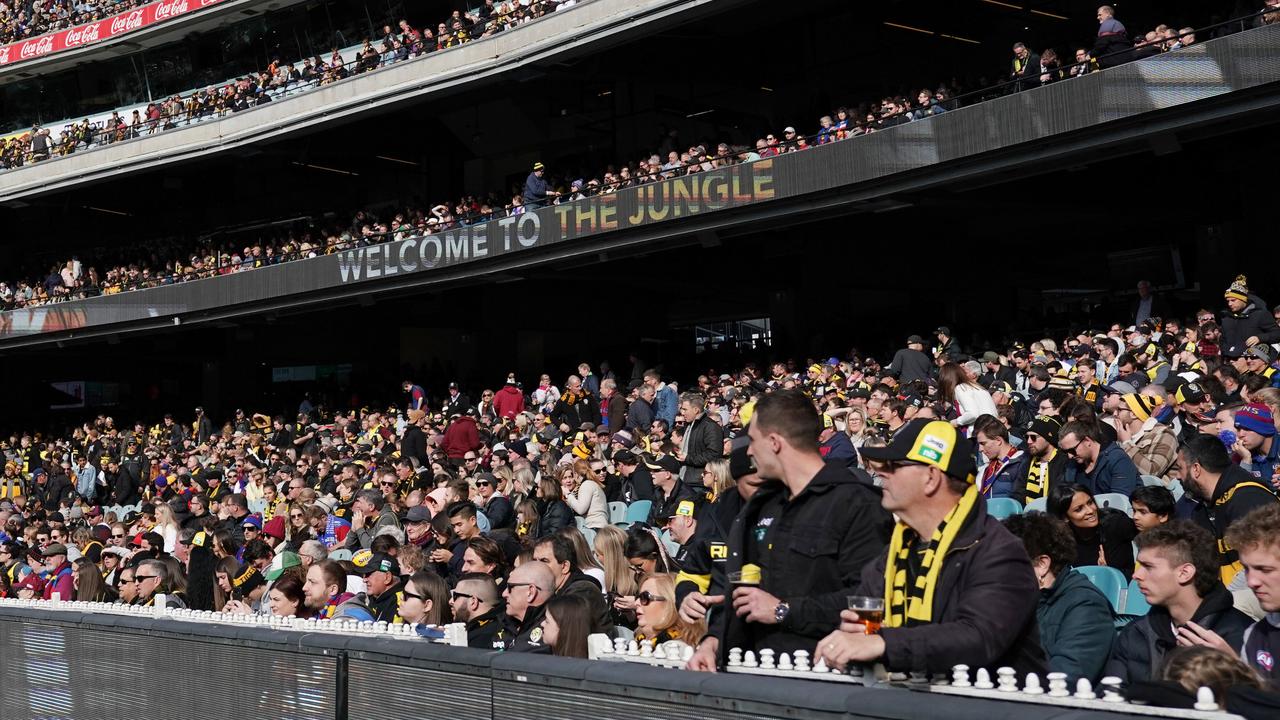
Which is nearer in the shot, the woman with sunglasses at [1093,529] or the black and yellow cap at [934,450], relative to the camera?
the black and yellow cap at [934,450]

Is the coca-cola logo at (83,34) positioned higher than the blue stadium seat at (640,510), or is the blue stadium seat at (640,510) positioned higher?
the coca-cola logo at (83,34)

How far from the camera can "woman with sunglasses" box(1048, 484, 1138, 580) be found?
6.57 m

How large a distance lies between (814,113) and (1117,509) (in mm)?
18378

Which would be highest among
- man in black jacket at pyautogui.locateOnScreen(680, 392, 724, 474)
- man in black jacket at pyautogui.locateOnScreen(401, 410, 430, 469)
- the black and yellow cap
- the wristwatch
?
man in black jacket at pyautogui.locateOnScreen(401, 410, 430, 469)

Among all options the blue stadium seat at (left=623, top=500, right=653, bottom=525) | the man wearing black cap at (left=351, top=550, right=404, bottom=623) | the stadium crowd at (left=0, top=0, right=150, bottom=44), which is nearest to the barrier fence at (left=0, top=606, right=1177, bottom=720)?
the man wearing black cap at (left=351, top=550, right=404, bottom=623)

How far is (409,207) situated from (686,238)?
9.39 metres

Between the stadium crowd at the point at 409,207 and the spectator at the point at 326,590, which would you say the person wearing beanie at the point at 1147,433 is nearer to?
the spectator at the point at 326,590

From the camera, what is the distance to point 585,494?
11758 mm

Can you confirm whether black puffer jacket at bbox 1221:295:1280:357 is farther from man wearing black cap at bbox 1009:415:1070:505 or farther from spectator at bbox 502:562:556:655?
spectator at bbox 502:562:556:655

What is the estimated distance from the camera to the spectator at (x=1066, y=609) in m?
4.82

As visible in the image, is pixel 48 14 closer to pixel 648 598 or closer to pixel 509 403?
pixel 509 403

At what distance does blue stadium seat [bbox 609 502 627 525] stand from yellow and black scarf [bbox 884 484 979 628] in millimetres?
8679

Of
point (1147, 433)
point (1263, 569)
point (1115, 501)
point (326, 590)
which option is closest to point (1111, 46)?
point (1147, 433)

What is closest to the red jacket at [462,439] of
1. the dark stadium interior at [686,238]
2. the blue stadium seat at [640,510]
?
the dark stadium interior at [686,238]
